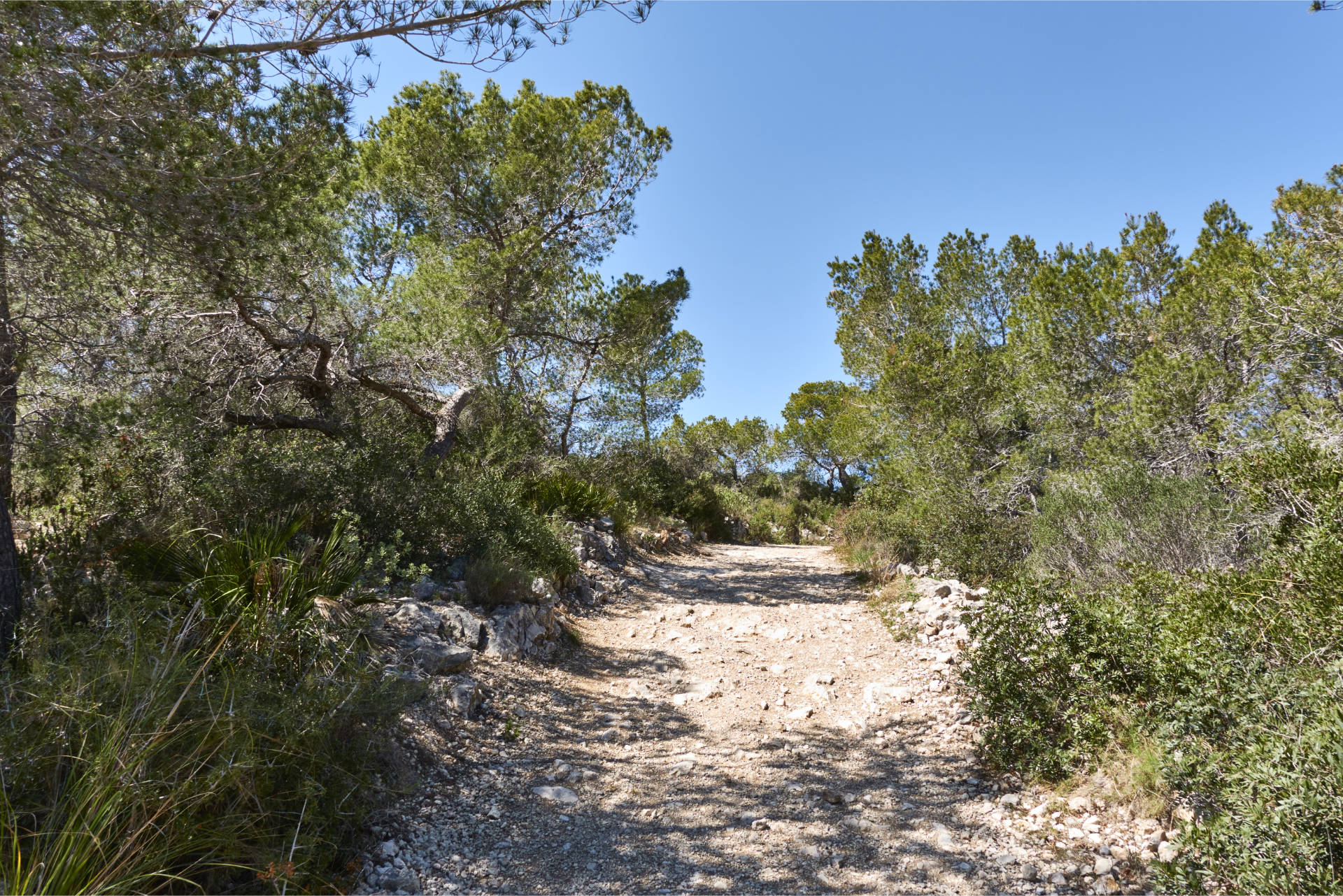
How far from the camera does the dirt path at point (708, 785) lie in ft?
9.64

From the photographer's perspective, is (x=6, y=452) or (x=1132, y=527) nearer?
(x=6, y=452)

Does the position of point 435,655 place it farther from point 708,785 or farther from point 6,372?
point 6,372

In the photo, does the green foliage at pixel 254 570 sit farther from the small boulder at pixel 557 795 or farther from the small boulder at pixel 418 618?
the small boulder at pixel 557 795

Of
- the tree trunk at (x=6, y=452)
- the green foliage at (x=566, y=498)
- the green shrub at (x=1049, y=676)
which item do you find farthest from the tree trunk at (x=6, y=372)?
the green foliage at (x=566, y=498)

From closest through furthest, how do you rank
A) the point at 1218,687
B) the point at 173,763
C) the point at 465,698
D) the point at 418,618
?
the point at 173,763 → the point at 1218,687 → the point at 465,698 → the point at 418,618

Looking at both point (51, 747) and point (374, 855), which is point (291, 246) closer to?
point (51, 747)

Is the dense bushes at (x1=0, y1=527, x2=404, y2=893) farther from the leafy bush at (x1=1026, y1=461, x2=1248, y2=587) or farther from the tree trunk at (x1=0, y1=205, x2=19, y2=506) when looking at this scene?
the leafy bush at (x1=1026, y1=461, x2=1248, y2=587)

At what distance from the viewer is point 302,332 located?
23.5 feet

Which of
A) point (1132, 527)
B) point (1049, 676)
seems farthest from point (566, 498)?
point (1049, 676)

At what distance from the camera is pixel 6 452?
12.3 feet

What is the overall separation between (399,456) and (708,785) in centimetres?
499

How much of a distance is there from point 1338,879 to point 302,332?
8.84 m

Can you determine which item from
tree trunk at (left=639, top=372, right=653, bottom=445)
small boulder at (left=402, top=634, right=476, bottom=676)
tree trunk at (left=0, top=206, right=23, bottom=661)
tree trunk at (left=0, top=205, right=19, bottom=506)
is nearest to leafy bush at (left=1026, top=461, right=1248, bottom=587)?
small boulder at (left=402, top=634, right=476, bottom=676)

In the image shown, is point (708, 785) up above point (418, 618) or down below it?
below
